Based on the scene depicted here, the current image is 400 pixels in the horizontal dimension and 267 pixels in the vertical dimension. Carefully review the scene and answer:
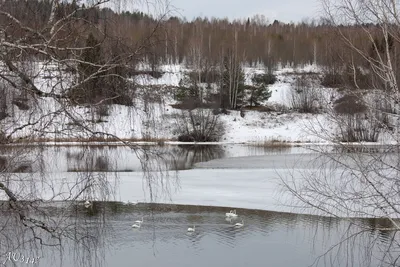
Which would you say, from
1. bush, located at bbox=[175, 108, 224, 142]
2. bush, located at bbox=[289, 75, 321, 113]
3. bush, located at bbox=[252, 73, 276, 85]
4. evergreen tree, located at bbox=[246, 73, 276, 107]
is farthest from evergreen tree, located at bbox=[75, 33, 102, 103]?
bush, located at bbox=[252, 73, 276, 85]

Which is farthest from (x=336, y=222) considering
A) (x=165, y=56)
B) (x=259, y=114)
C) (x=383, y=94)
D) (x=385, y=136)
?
(x=259, y=114)

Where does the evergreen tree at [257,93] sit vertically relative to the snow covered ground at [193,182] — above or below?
above

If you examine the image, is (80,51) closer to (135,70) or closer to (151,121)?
(135,70)

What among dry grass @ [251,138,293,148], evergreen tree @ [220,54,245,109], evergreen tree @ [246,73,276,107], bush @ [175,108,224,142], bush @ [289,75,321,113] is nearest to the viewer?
dry grass @ [251,138,293,148]

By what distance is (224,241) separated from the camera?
8766 mm

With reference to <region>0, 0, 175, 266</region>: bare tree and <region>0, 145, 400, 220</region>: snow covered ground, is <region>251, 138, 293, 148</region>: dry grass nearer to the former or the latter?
<region>0, 145, 400, 220</region>: snow covered ground

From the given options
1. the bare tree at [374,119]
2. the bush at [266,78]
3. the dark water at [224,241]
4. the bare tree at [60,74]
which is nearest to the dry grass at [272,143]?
the bush at [266,78]

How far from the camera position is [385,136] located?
495 centimetres

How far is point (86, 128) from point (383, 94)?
2.67m

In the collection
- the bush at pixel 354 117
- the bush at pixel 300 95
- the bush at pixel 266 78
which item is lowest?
the bush at pixel 354 117

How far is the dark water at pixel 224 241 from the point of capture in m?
Answer: 7.52

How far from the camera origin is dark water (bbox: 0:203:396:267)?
7523 mm

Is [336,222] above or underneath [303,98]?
underneath

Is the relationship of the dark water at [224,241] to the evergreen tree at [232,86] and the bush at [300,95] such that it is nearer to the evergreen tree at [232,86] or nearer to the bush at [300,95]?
the bush at [300,95]
